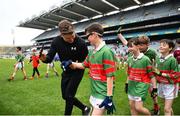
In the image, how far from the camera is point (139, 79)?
4.67 m

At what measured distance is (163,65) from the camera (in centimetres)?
550

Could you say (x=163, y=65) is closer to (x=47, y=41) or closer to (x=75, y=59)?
(x=75, y=59)

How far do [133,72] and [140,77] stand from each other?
0.18 m

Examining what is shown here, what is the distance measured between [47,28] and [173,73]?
7842 centimetres

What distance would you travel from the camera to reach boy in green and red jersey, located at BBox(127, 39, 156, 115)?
4.59m

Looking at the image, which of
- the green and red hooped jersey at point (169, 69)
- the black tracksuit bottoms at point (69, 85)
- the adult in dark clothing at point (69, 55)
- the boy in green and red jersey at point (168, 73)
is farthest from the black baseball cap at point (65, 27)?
the green and red hooped jersey at point (169, 69)

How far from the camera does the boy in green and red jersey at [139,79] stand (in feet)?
15.0

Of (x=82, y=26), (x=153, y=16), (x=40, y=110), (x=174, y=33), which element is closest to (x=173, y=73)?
(x=40, y=110)

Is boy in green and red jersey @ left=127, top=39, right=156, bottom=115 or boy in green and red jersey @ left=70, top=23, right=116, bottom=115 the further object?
boy in green and red jersey @ left=127, top=39, right=156, bottom=115

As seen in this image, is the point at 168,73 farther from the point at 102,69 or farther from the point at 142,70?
the point at 102,69

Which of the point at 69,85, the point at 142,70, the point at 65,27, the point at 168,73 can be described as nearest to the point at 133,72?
the point at 142,70

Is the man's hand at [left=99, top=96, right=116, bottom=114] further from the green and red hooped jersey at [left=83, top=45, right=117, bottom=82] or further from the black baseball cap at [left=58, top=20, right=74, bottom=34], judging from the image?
the black baseball cap at [left=58, top=20, right=74, bottom=34]

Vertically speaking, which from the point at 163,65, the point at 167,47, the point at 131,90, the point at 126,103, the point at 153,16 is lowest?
the point at 126,103

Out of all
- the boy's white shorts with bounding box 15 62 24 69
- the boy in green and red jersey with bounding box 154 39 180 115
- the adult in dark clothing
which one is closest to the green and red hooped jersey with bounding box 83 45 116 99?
Result: the adult in dark clothing
